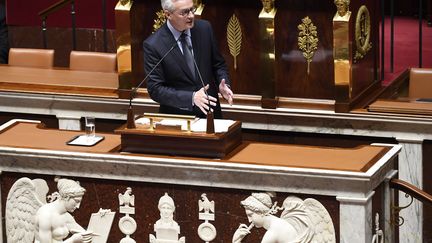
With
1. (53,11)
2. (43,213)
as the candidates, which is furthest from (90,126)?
(53,11)

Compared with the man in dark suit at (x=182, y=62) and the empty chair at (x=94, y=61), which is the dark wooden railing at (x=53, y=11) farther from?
the man in dark suit at (x=182, y=62)

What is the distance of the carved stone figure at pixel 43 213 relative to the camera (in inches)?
286

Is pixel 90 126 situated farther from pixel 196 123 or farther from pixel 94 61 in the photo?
pixel 94 61

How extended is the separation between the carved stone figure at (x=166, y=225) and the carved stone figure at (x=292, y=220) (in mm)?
432

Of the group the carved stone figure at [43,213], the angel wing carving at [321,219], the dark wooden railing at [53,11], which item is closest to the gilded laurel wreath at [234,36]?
the carved stone figure at [43,213]

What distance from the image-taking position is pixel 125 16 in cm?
920

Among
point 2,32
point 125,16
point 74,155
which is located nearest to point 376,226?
point 74,155

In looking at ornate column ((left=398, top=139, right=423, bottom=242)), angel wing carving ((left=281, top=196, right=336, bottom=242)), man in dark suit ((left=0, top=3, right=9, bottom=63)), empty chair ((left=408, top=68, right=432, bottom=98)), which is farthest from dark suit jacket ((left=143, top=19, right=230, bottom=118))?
man in dark suit ((left=0, top=3, right=9, bottom=63))

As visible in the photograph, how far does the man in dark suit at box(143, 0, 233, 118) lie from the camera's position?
7688 millimetres

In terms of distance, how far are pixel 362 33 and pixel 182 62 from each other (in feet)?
5.30

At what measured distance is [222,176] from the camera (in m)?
7.00

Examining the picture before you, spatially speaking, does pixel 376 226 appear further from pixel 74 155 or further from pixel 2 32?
pixel 2 32

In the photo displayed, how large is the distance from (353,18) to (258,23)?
630mm

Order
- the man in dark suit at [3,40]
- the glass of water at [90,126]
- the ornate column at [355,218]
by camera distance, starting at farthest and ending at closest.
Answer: the man in dark suit at [3,40], the glass of water at [90,126], the ornate column at [355,218]
